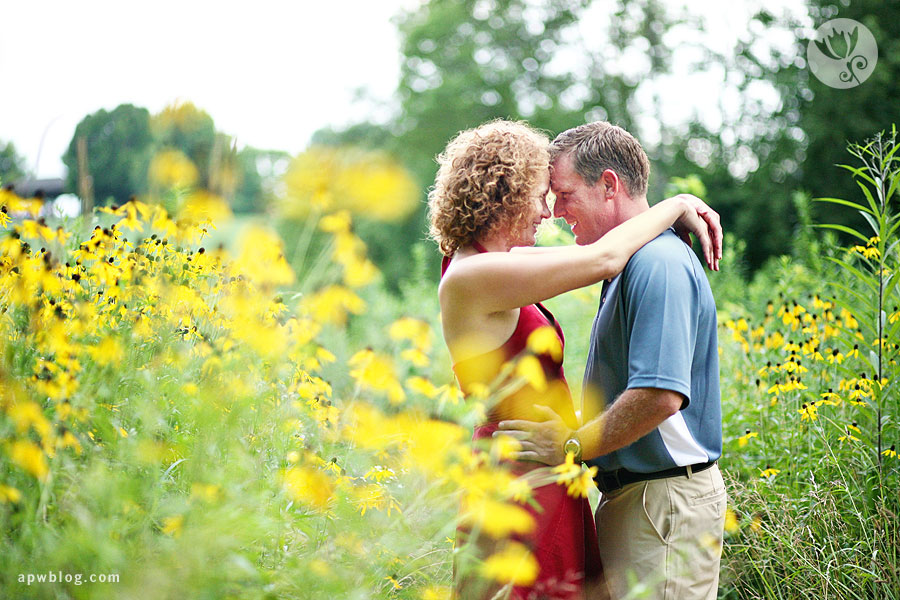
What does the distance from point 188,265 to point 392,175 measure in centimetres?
82

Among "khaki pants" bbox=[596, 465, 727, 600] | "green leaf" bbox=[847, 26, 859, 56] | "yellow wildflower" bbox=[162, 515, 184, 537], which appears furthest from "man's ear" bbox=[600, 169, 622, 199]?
"green leaf" bbox=[847, 26, 859, 56]

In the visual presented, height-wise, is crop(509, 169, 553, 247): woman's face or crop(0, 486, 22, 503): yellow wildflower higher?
crop(509, 169, 553, 247): woman's face

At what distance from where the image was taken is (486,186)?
2154mm

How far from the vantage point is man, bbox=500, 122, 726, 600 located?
2020 mm

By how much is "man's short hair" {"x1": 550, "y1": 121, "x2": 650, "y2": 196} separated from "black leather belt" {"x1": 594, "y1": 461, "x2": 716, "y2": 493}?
92 cm

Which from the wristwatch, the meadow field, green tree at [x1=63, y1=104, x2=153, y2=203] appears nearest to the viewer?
the meadow field

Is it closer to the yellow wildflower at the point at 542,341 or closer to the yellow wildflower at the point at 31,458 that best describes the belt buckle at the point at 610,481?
the yellow wildflower at the point at 542,341

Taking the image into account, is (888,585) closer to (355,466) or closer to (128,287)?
(355,466)

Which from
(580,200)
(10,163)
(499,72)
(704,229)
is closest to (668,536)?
(704,229)

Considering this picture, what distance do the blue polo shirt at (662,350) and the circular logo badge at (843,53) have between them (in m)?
11.9

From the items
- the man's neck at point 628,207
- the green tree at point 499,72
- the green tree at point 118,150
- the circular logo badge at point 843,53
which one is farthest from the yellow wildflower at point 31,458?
the green tree at point 499,72

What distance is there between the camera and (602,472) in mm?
2309

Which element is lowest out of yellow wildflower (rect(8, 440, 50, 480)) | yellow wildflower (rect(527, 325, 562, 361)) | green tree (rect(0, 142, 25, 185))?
yellow wildflower (rect(8, 440, 50, 480))

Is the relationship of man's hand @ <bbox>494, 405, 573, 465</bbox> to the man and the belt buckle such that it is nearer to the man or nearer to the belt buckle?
the man
